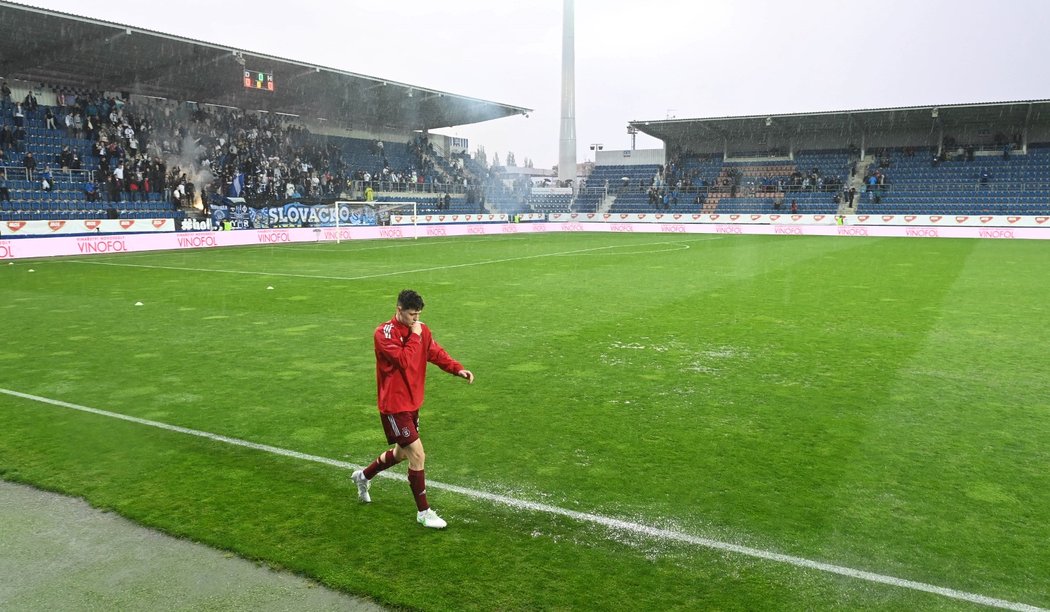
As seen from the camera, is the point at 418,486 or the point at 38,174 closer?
the point at 418,486

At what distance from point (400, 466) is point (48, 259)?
25.8 m

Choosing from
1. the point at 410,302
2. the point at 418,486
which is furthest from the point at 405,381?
the point at 418,486

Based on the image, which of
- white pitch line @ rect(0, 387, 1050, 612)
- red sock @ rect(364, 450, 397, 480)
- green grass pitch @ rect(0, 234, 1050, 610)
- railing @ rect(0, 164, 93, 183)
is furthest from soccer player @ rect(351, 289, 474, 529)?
railing @ rect(0, 164, 93, 183)

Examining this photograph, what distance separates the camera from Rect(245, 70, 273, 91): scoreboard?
3603 cm

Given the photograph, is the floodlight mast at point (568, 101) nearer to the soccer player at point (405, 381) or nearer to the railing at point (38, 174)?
the railing at point (38, 174)

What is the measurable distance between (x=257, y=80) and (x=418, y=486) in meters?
36.1

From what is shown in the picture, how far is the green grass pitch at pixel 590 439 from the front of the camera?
180 inches

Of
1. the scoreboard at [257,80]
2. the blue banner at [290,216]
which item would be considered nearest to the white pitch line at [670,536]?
the blue banner at [290,216]

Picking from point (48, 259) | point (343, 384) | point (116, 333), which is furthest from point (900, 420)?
point (48, 259)

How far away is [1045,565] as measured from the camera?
4.55 m

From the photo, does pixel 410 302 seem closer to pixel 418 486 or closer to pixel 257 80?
pixel 418 486

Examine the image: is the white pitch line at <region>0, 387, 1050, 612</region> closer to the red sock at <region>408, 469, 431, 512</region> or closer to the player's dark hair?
the red sock at <region>408, 469, 431, 512</region>

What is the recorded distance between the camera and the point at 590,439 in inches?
275

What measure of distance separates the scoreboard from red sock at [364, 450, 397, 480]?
114 ft
